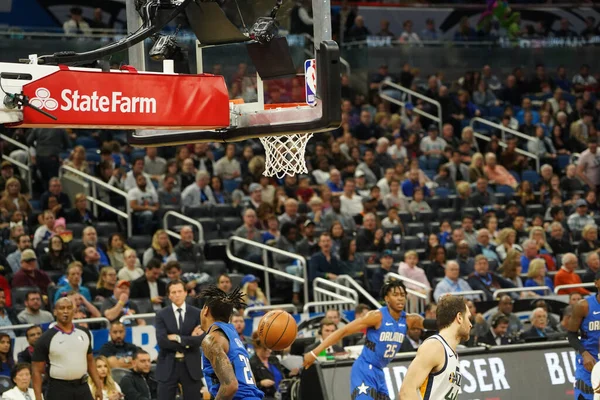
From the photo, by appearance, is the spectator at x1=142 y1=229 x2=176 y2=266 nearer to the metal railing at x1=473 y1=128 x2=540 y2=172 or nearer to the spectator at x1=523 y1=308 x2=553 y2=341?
the spectator at x1=523 y1=308 x2=553 y2=341

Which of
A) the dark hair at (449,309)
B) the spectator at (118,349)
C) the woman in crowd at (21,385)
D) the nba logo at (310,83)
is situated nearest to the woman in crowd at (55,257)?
the spectator at (118,349)

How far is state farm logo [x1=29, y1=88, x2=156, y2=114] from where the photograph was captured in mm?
7348

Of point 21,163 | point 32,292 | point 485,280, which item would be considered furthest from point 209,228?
point 32,292

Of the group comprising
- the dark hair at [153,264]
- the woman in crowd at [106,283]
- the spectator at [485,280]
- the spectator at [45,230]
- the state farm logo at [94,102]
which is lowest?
the spectator at [485,280]

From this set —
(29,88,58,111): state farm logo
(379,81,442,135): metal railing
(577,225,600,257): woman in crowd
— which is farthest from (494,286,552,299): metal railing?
(29,88,58,111): state farm logo

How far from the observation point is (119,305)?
1339cm

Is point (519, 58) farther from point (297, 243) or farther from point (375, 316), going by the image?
point (375, 316)

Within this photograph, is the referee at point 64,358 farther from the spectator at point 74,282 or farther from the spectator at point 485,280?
the spectator at point 485,280

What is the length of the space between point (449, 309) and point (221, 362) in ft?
5.80

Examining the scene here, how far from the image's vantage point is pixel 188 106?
8.01 meters

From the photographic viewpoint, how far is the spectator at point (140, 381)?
12.2 meters

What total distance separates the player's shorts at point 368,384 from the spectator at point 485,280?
5086 millimetres

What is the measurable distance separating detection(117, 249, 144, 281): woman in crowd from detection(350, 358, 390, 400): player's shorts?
4355 millimetres

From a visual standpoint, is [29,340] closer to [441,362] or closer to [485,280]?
[441,362]
